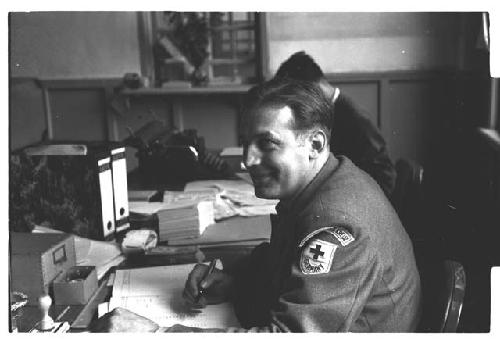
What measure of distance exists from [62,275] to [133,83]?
3130 mm

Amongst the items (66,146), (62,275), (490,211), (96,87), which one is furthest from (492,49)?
(96,87)

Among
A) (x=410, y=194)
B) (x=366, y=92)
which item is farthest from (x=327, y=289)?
(x=366, y=92)

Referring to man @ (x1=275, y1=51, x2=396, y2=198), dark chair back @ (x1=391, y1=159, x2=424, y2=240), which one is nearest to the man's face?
dark chair back @ (x1=391, y1=159, x2=424, y2=240)

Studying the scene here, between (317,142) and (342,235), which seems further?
(317,142)

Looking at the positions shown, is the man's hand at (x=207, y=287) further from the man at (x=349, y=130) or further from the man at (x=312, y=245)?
the man at (x=349, y=130)


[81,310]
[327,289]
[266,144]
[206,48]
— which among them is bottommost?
[81,310]

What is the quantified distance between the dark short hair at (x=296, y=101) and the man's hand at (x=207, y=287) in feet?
1.21

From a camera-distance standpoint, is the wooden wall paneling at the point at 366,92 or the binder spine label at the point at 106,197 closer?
the binder spine label at the point at 106,197

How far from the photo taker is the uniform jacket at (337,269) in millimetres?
979

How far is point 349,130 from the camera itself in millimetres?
2400

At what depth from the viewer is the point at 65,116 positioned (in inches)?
181

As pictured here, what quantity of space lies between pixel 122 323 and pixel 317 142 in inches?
21.5

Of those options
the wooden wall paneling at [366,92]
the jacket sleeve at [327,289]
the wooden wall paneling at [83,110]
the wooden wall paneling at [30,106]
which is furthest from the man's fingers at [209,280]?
the wooden wall paneling at [83,110]

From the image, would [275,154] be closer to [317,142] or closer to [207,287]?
[317,142]
